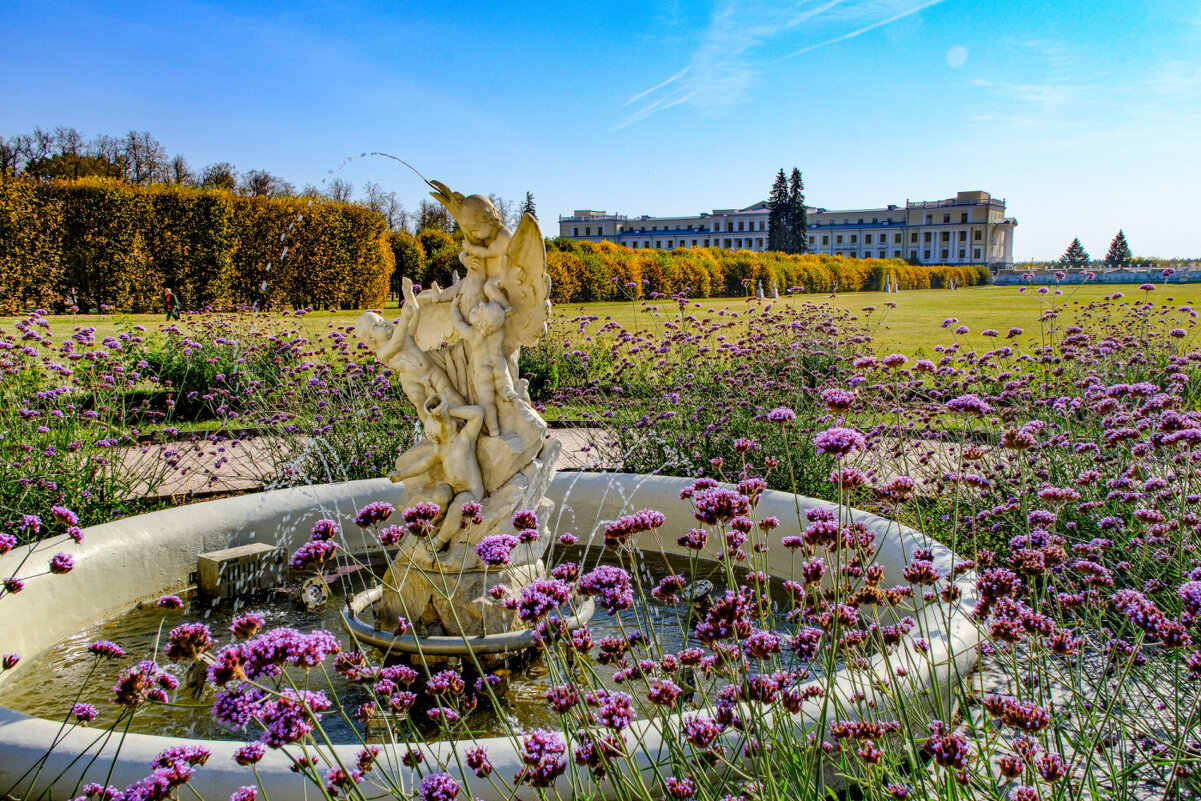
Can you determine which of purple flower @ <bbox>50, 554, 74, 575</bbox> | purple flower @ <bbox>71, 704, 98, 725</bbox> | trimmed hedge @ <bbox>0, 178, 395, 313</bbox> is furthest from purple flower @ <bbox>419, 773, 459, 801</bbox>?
trimmed hedge @ <bbox>0, 178, 395, 313</bbox>

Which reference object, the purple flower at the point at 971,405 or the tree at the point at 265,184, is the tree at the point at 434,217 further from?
the purple flower at the point at 971,405

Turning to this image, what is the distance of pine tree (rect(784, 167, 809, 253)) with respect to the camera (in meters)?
77.9

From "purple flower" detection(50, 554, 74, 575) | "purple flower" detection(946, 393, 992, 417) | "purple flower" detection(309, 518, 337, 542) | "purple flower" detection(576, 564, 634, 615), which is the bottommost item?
"purple flower" detection(50, 554, 74, 575)

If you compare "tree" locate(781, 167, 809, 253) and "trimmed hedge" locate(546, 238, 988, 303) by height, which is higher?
"tree" locate(781, 167, 809, 253)

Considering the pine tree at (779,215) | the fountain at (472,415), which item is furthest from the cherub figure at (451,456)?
the pine tree at (779,215)

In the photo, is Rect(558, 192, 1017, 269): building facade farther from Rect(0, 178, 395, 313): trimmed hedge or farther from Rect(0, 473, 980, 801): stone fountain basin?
Rect(0, 473, 980, 801): stone fountain basin

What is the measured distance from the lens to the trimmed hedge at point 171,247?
20703 millimetres

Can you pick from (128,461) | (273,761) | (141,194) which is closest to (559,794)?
(273,761)

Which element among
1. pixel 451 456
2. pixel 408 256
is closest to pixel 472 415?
pixel 451 456

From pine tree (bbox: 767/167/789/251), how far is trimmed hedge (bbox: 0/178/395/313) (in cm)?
5848

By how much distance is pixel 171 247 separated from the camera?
73.5ft

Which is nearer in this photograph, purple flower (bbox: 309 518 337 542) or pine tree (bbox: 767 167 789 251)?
purple flower (bbox: 309 518 337 542)

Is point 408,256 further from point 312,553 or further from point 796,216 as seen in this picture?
point 796,216

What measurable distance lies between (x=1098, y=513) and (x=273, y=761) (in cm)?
404
